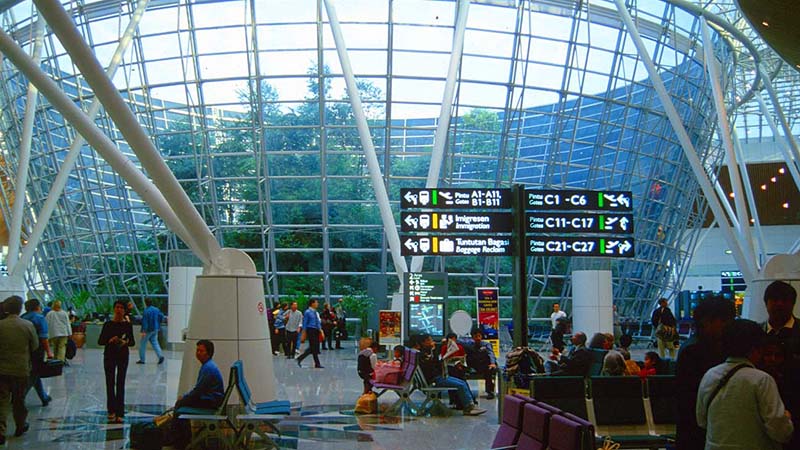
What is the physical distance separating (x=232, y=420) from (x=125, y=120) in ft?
16.4

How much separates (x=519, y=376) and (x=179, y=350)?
19.4 metres

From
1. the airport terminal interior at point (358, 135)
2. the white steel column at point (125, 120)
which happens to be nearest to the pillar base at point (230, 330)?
the white steel column at point (125, 120)

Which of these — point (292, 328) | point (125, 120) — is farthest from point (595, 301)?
point (125, 120)

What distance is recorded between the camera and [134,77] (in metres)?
36.4

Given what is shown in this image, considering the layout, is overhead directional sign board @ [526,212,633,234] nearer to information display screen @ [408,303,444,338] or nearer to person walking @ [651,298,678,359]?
information display screen @ [408,303,444,338]

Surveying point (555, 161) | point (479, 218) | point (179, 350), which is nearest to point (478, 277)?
point (555, 161)

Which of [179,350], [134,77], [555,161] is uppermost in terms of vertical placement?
[134,77]

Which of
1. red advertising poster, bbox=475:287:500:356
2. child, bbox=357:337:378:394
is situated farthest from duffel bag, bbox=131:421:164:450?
red advertising poster, bbox=475:287:500:356

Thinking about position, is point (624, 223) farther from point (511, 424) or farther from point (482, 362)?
point (511, 424)

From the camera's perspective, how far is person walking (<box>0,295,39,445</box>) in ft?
35.7

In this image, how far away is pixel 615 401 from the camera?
10164 millimetres

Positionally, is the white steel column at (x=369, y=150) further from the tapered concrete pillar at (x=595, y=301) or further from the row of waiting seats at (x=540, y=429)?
the row of waiting seats at (x=540, y=429)

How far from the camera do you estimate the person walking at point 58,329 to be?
2108 cm

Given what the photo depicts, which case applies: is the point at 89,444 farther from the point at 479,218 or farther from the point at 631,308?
the point at 631,308
